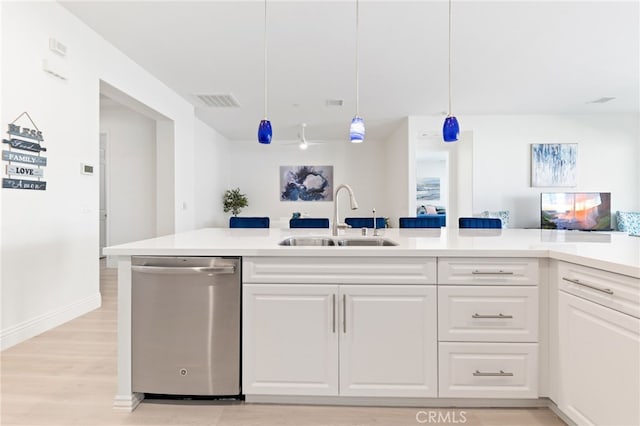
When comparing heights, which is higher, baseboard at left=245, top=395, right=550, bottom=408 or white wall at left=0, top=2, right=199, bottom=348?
white wall at left=0, top=2, right=199, bottom=348

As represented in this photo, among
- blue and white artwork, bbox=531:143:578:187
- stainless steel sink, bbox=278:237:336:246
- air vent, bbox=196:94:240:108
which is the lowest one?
stainless steel sink, bbox=278:237:336:246

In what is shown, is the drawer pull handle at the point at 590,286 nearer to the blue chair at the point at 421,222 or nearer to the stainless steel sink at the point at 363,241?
the stainless steel sink at the point at 363,241

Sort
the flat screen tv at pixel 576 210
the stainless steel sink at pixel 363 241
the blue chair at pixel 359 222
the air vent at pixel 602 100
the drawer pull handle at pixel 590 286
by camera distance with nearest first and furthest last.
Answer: the drawer pull handle at pixel 590 286 < the stainless steel sink at pixel 363 241 < the blue chair at pixel 359 222 < the air vent at pixel 602 100 < the flat screen tv at pixel 576 210

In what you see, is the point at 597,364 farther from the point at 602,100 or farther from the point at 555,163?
the point at 555,163

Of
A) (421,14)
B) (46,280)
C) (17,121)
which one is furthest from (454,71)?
(46,280)

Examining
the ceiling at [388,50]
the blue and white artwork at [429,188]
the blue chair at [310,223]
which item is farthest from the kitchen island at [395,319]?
the blue and white artwork at [429,188]

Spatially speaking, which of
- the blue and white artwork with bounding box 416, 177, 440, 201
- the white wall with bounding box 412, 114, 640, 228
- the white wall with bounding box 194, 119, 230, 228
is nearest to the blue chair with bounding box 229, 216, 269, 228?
the white wall with bounding box 194, 119, 230, 228

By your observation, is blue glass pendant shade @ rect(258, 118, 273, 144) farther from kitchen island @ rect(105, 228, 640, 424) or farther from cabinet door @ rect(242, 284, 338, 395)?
cabinet door @ rect(242, 284, 338, 395)

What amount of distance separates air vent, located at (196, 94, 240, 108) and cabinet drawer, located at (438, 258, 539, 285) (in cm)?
455

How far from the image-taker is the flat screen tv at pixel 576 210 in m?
6.25

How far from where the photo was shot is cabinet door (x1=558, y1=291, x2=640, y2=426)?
48.6 inches

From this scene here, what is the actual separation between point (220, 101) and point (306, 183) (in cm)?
358

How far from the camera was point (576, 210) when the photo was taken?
630 cm

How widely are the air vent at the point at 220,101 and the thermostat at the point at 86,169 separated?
2359 millimetres
